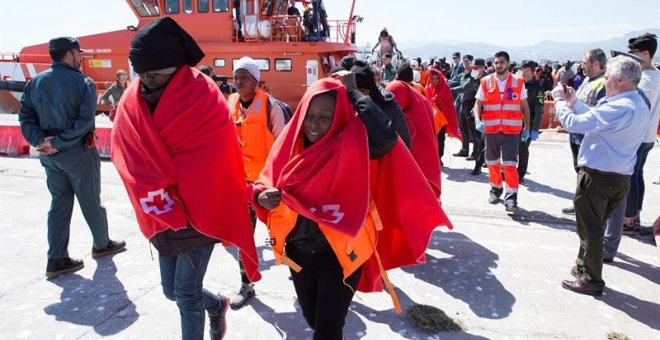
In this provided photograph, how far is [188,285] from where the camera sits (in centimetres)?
246

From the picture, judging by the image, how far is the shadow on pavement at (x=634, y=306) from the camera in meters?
3.33

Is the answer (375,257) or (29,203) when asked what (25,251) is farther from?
(375,257)

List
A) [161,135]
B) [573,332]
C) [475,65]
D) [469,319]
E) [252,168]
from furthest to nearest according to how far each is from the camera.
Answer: [475,65], [252,168], [469,319], [573,332], [161,135]

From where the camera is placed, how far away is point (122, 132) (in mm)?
2328

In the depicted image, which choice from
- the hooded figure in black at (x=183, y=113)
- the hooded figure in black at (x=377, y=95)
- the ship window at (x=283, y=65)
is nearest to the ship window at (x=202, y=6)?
the ship window at (x=283, y=65)

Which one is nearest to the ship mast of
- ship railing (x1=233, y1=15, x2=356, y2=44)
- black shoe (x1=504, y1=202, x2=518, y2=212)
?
ship railing (x1=233, y1=15, x2=356, y2=44)

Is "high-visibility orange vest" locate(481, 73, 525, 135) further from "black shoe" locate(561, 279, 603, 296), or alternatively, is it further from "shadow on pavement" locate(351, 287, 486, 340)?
"shadow on pavement" locate(351, 287, 486, 340)

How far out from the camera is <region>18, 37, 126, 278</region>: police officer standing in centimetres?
382

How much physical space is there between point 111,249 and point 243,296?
1.76 m

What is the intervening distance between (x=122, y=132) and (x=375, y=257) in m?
1.50

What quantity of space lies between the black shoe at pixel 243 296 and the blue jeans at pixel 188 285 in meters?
0.97

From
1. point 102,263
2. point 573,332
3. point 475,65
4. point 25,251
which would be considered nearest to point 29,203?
point 25,251

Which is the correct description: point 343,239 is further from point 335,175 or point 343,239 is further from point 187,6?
point 187,6

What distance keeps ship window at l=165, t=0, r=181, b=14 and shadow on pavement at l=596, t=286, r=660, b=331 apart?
1397 centimetres
